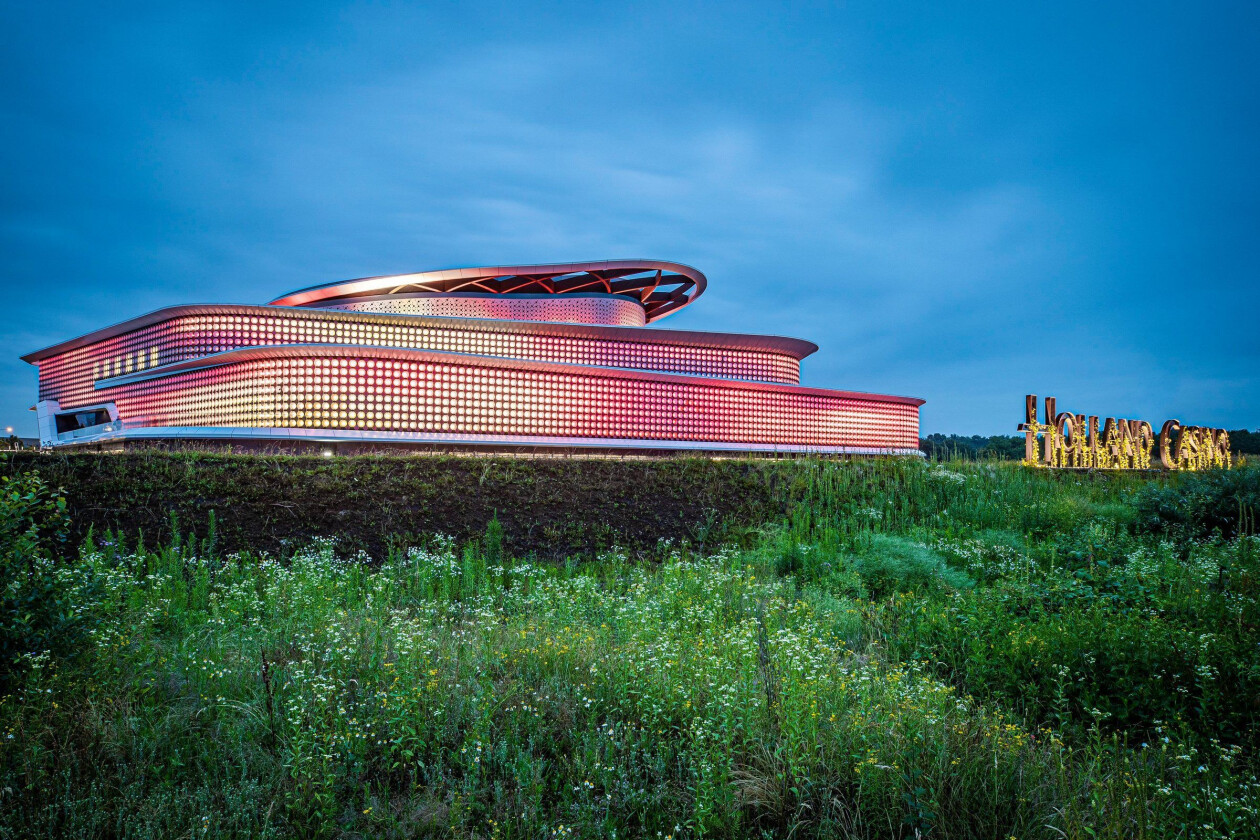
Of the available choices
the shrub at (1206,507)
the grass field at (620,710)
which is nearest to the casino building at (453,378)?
the grass field at (620,710)

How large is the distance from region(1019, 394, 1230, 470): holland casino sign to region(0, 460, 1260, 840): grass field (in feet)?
59.4

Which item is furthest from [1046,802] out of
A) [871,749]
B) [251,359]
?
[251,359]

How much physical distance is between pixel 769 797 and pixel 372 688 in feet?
9.37

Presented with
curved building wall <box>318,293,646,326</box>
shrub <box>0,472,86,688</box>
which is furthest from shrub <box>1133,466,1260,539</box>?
curved building wall <box>318,293,646,326</box>

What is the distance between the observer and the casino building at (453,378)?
28281 mm

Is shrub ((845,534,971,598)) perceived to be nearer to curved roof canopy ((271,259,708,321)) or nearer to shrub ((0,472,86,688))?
shrub ((0,472,86,688))

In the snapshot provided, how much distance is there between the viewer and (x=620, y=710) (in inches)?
173

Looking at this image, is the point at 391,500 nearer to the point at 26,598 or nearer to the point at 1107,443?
the point at 26,598

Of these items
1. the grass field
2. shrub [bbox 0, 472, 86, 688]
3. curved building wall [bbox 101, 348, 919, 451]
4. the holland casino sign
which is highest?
curved building wall [bbox 101, 348, 919, 451]

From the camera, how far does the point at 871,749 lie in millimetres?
3594

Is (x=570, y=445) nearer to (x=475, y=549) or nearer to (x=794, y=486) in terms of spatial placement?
(x=794, y=486)

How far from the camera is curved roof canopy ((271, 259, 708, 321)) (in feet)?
126

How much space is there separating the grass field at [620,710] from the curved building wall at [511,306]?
106ft

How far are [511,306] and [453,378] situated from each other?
444 inches
